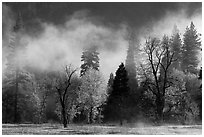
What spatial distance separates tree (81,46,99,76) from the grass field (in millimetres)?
994

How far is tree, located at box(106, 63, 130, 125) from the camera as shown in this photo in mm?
10164

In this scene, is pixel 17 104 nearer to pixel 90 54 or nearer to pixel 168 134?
pixel 90 54

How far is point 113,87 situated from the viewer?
1022 centimetres

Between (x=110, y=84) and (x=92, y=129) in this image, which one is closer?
(x=92, y=129)

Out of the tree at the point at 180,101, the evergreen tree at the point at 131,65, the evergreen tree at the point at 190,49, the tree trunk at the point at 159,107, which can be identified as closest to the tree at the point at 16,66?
the evergreen tree at the point at 131,65

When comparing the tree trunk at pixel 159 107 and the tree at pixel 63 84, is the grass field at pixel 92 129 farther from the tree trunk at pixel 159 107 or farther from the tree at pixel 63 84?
the tree at pixel 63 84

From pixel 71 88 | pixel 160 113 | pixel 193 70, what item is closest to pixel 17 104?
pixel 71 88

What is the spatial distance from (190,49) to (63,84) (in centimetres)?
229

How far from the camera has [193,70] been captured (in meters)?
10.2

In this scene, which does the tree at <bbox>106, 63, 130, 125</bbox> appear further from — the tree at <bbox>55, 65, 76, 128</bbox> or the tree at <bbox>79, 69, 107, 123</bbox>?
the tree at <bbox>55, 65, 76, 128</bbox>

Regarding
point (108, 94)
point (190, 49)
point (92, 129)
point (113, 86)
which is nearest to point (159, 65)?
point (190, 49)

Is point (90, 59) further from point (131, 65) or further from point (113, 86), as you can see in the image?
point (131, 65)

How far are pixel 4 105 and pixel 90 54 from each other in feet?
5.67

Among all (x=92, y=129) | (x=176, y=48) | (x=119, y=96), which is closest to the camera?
(x=92, y=129)
